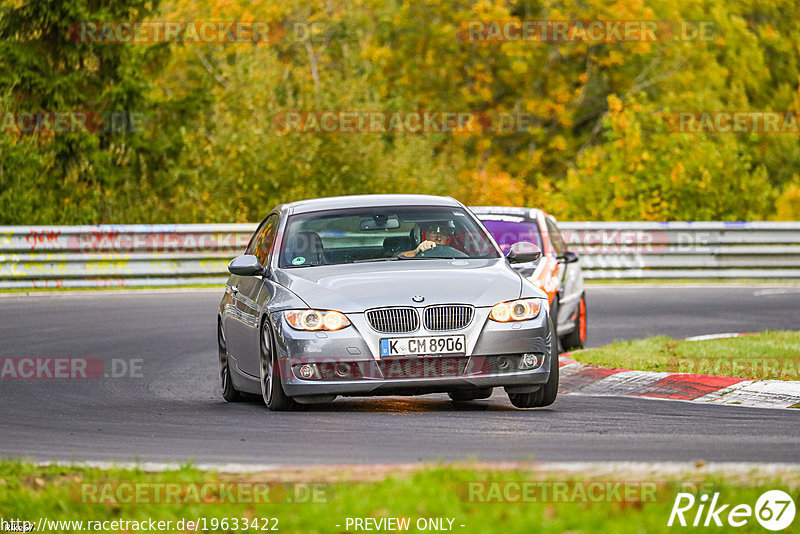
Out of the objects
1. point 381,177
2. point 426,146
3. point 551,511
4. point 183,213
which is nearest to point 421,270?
point 551,511

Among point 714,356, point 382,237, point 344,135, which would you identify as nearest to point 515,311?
point 382,237

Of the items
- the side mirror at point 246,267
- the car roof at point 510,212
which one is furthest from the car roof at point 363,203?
the car roof at point 510,212

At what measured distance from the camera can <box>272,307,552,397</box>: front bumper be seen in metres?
10.5

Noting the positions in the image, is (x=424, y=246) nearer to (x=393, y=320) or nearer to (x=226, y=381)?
(x=393, y=320)

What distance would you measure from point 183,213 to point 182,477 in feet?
82.1

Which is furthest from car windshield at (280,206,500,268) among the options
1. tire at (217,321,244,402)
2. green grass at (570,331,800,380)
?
green grass at (570,331,800,380)

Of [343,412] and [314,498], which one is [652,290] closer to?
[343,412]

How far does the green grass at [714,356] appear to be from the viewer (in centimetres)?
1329

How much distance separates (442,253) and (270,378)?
163 centimetres

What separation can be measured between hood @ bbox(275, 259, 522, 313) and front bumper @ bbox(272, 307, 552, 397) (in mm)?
143

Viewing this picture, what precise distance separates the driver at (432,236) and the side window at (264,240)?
1179 mm

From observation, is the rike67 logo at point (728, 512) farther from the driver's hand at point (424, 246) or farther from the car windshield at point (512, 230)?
the car windshield at point (512, 230)

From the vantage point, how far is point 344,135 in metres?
35.5

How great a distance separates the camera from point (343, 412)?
1091cm
